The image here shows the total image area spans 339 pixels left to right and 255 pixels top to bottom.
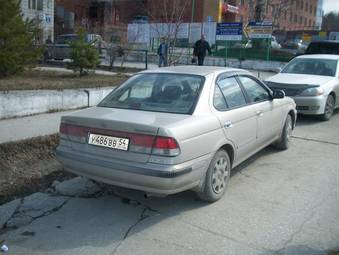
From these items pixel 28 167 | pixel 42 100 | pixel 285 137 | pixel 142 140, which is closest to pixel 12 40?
pixel 42 100

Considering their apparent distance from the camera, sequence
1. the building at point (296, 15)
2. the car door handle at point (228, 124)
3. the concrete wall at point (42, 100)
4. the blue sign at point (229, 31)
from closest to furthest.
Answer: the car door handle at point (228, 124) < the concrete wall at point (42, 100) < the blue sign at point (229, 31) < the building at point (296, 15)

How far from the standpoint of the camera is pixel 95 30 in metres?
35.2

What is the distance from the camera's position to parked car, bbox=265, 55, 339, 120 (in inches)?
380

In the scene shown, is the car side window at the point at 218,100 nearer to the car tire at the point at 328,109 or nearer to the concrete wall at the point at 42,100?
the concrete wall at the point at 42,100

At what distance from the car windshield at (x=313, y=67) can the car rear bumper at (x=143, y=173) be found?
716cm

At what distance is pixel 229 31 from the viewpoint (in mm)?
23859

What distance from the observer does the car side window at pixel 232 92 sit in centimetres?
541

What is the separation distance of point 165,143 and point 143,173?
0.36 m

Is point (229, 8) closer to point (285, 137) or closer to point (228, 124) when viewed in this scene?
point (285, 137)

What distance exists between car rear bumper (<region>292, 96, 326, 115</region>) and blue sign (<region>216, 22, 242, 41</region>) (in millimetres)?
14213

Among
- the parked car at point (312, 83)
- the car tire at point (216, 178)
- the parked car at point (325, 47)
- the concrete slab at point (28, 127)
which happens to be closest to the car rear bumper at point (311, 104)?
the parked car at point (312, 83)

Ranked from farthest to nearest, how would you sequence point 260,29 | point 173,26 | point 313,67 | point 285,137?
point 260,29, point 173,26, point 313,67, point 285,137

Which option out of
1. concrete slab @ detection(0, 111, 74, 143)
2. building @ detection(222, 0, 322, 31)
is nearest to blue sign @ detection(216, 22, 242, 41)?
concrete slab @ detection(0, 111, 74, 143)

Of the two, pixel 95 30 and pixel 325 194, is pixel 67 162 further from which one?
pixel 95 30
